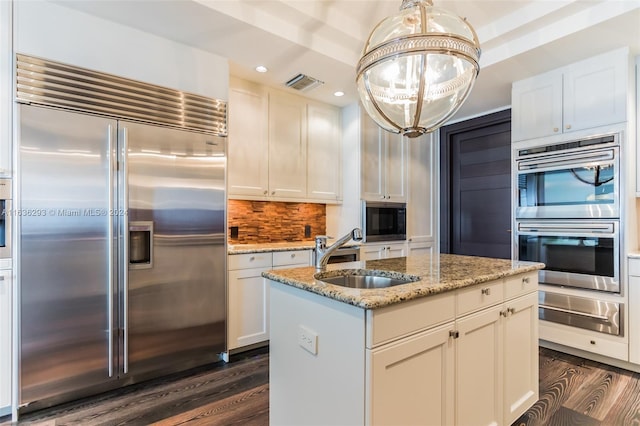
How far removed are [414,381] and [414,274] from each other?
0.52 metres

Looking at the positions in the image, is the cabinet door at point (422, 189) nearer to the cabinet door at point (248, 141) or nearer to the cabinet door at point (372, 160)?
the cabinet door at point (372, 160)

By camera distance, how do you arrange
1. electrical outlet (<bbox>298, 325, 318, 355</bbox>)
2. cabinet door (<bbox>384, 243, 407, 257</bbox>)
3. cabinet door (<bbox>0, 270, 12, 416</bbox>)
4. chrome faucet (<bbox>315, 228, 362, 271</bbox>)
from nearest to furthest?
electrical outlet (<bbox>298, 325, 318, 355</bbox>) → chrome faucet (<bbox>315, 228, 362, 271</bbox>) → cabinet door (<bbox>0, 270, 12, 416</bbox>) → cabinet door (<bbox>384, 243, 407, 257</bbox>)

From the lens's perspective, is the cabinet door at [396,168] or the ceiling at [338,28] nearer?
the ceiling at [338,28]

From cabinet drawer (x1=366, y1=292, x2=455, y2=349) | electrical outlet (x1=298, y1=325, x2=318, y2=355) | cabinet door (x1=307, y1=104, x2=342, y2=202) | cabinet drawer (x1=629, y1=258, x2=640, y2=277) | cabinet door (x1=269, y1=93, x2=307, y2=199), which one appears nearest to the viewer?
cabinet drawer (x1=366, y1=292, x2=455, y2=349)

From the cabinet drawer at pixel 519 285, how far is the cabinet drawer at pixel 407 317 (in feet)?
1.80

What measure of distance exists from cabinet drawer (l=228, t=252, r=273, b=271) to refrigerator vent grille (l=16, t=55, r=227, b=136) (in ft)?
3.50


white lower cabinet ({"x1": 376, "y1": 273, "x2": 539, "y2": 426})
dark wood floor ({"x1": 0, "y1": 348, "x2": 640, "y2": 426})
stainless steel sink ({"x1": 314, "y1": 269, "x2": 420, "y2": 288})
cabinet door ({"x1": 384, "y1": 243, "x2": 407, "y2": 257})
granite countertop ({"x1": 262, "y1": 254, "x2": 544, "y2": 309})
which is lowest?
dark wood floor ({"x1": 0, "y1": 348, "x2": 640, "y2": 426})

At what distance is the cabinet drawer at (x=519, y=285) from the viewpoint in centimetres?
188

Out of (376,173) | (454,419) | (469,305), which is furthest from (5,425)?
(376,173)

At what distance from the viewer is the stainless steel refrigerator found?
2.12 meters

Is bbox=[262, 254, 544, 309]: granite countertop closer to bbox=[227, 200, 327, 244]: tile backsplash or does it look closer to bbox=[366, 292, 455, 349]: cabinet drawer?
bbox=[366, 292, 455, 349]: cabinet drawer

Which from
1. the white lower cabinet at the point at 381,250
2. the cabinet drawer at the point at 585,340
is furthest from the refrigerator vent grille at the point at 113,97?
the cabinet drawer at the point at 585,340

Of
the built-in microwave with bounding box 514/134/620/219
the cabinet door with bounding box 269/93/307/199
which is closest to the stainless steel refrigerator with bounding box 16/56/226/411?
the cabinet door with bounding box 269/93/307/199

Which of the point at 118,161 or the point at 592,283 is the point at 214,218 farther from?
the point at 592,283
